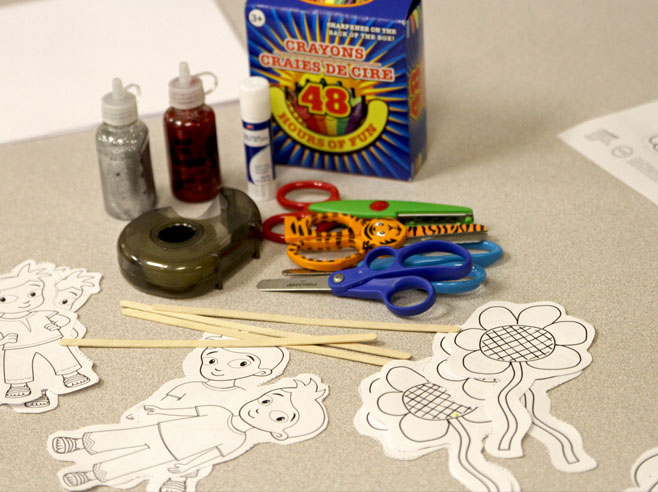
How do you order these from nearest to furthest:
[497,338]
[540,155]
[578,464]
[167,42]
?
[578,464] → [497,338] → [540,155] → [167,42]

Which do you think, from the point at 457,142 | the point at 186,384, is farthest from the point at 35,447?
the point at 457,142

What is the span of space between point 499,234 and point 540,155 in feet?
0.53

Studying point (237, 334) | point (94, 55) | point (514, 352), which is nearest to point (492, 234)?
point (514, 352)

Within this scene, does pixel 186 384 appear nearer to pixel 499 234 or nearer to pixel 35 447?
pixel 35 447

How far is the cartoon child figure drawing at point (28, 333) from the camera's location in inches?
27.2

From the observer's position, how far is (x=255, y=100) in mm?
847

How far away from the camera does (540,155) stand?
0.95 meters

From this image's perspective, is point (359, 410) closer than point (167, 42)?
Yes

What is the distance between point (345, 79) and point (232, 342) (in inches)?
12.3

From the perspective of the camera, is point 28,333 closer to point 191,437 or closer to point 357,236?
point 191,437

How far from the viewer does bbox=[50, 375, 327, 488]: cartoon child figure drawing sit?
24.2 inches

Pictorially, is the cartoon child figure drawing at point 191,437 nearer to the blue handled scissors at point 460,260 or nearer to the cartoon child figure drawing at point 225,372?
the cartoon child figure drawing at point 225,372

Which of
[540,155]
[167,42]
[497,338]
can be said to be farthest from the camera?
[167,42]

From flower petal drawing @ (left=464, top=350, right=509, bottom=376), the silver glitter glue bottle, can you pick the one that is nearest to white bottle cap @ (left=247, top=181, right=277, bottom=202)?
the silver glitter glue bottle
